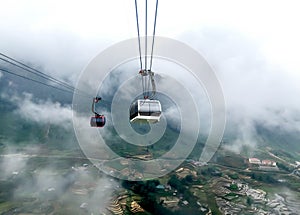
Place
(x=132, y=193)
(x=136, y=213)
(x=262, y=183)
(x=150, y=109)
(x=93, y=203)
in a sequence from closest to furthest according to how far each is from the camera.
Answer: (x=150, y=109), (x=136, y=213), (x=93, y=203), (x=132, y=193), (x=262, y=183)

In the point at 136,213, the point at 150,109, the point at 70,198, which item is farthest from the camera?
the point at 70,198

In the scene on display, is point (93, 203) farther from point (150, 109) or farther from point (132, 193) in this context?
point (150, 109)

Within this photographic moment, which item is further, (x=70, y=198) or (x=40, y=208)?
(x=70, y=198)

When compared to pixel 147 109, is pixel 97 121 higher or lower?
lower

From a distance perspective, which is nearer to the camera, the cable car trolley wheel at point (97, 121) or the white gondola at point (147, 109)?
the white gondola at point (147, 109)

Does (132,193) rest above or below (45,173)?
below

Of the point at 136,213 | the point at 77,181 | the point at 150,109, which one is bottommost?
the point at 136,213

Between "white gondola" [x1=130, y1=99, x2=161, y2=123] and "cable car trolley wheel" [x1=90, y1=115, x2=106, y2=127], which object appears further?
"cable car trolley wheel" [x1=90, y1=115, x2=106, y2=127]

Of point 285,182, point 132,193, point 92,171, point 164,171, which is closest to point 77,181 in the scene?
point 92,171

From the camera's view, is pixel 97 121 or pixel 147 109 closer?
pixel 147 109

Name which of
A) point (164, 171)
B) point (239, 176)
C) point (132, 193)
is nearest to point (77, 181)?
point (132, 193)
